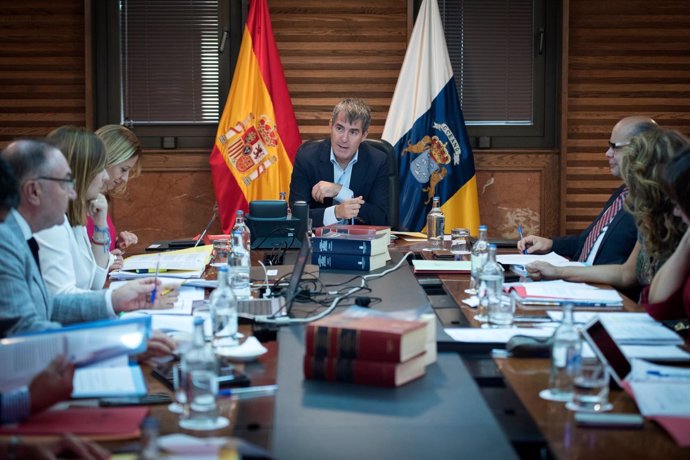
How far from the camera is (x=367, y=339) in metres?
1.86

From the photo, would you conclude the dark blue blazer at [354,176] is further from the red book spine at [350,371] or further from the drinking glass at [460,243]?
the red book spine at [350,371]

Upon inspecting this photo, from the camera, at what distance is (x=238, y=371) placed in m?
1.99

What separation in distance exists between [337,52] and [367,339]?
4199 millimetres

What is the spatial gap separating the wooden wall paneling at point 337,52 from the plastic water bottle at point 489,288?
127 inches

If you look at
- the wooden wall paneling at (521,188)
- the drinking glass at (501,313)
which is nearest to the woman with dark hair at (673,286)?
the drinking glass at (501,313)

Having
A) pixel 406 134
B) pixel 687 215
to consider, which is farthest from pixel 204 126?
pixel 687 215

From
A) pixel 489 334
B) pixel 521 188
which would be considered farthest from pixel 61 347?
pixel 521 188

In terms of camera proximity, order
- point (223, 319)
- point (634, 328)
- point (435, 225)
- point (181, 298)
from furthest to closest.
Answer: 1. point (435, 225)
2. point (181, 298)
3. point (634, 328)
4. point (223, 319)

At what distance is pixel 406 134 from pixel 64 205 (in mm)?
3582

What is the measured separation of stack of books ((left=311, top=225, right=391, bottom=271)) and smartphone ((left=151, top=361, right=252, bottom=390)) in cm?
153

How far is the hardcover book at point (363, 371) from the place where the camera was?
6.09ft

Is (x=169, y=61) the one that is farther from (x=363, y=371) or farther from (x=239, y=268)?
(x=363, y=371)

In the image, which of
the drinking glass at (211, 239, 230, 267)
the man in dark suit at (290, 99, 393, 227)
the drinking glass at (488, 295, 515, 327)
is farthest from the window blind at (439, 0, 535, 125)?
the drinking glass at (488, 295, 515, 327)

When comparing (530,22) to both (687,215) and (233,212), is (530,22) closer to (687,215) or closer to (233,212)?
(233,212)
